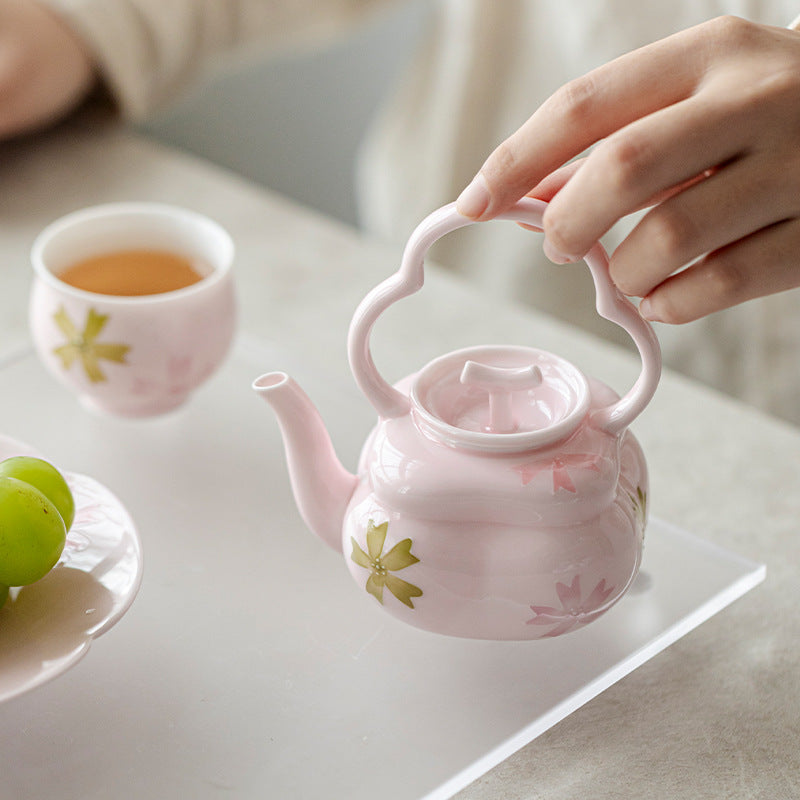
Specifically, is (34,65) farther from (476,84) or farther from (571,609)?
(571,609)

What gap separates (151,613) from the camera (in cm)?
54

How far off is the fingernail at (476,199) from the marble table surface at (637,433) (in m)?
0.25

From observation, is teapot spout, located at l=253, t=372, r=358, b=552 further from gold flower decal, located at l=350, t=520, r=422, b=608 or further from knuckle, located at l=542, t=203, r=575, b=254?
knuckle, located at l=542, t=203, r=575, b=254

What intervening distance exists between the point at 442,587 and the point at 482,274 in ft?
2.58

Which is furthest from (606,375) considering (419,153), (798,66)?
(419,153)

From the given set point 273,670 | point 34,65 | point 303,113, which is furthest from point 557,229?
point 303,113

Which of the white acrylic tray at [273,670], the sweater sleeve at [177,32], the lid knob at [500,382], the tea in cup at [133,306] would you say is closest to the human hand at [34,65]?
A: the sweater sleeve at [177,32]

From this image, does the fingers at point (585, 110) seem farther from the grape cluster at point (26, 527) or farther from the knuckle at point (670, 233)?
the grape cluster at point (26, 527)

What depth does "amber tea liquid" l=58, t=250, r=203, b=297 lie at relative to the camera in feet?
2.25

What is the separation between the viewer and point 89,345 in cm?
64

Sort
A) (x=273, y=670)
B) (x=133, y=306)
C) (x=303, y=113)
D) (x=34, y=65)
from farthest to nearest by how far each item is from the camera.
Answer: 1. (x=303, y=113)
2. (x=34, y=65)
3. (x=133, y=306)
4. (x=273, y=670)

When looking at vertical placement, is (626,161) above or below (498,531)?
above

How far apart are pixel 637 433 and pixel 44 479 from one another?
0.41 meters

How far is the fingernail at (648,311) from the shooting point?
45 centimetres
